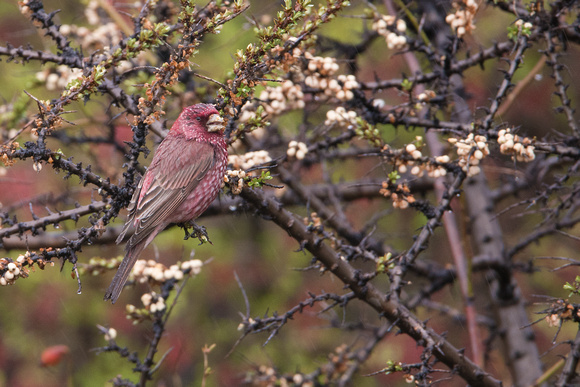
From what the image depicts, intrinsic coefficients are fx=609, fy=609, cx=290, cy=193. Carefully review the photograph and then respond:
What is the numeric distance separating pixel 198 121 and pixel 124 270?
1108 mm

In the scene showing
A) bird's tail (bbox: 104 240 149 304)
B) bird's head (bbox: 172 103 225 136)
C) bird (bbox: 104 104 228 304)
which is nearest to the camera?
bird's tail (bbox: 104 240 149 304)

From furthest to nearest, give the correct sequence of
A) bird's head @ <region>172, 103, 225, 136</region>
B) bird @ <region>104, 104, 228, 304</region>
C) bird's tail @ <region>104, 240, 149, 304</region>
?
bird @ <region>104, 104, 228, 304</region>, bird's head @ <region>172, 103, 225, 136</region>, bird's tail @ <region>104, 240, 149, 304</region>

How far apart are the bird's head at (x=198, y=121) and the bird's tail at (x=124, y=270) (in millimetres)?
816

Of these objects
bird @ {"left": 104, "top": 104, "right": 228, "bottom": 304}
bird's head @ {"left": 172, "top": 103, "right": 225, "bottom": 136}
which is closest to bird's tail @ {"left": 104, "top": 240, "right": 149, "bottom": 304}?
bird @ {"left": 104, "top": 104, "right": 228, "bottom": 304}

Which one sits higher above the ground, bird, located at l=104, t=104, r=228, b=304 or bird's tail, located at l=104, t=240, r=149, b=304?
bird, located at l=104, t=104, r=228, b=304

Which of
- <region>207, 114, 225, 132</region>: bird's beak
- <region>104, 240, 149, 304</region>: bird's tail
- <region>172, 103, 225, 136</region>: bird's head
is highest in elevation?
<region>172, 103, 225, 136</region>: bird's head

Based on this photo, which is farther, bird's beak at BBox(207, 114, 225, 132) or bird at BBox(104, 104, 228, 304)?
bird at BBox(104, 104, 228, 304)

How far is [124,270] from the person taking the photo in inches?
146

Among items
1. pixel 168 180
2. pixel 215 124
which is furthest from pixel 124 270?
pixel 215 124

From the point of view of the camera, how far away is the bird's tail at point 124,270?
347 centimetres

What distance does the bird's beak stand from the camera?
3481 mm

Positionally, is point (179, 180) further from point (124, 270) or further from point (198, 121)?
point (124, 270)

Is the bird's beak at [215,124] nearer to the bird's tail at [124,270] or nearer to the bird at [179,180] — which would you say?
the bird at [179,180]

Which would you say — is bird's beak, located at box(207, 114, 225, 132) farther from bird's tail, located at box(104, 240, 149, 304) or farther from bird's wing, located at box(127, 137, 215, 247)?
bird's tail, located at box(104, 240, 149, 304)
